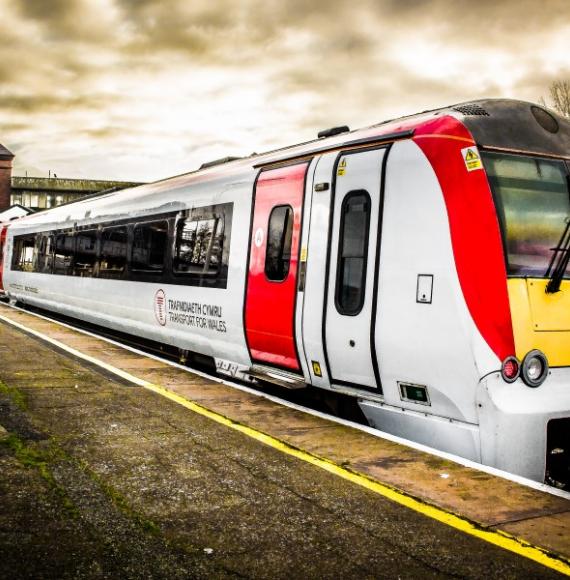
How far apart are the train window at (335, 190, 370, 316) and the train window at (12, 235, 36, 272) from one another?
14.7m

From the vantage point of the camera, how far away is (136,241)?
451 inches

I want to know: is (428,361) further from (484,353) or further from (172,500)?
(172,500)

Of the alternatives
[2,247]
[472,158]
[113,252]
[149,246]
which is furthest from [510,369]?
[2,247]

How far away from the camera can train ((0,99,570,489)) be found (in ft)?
16.8

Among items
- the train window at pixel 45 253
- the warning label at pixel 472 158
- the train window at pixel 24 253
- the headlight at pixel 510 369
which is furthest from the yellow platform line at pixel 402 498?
the train window at pixel 24 253

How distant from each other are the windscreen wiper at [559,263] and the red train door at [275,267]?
2.53 meters

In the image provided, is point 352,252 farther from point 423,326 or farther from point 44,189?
point 44,189

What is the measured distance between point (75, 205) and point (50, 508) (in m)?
13.4

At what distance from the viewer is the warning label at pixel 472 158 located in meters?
5.29

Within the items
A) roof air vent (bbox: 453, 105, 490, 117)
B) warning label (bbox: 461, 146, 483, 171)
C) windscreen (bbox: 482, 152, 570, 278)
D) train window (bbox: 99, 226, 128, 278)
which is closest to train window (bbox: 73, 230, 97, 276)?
train window (bbox: 99, 226, 128, 278)

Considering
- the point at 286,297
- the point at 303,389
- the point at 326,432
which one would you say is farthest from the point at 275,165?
the point at 326,432

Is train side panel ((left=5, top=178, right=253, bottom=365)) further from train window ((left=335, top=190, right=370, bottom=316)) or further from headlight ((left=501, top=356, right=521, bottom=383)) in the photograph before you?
headlight ((left=501, top=356, right=521, bottom=383))

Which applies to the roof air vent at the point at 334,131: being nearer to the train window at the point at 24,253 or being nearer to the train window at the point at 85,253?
the train window at the point at 85,253

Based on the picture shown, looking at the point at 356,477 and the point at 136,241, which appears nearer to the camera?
the point at 356,477
